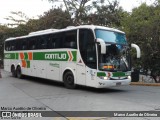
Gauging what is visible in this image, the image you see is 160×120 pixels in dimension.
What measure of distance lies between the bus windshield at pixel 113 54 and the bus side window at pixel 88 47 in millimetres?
327

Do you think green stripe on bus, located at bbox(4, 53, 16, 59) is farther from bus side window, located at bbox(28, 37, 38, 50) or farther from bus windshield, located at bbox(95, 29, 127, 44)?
bus windshield, located at bbox(95, 29, 127, 44)

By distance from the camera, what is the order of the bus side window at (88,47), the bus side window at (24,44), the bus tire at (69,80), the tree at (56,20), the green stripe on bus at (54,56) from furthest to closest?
the tree at (56,20)
the bus side window at (24,44)
the green stripe on bus at (54,56)
the bus tire at (69,80)
the bus side window at (88,47)

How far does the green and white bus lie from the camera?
13484mm

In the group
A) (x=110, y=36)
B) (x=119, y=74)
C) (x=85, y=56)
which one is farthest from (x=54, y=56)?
(x=119, y=74)

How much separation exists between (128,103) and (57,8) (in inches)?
1001

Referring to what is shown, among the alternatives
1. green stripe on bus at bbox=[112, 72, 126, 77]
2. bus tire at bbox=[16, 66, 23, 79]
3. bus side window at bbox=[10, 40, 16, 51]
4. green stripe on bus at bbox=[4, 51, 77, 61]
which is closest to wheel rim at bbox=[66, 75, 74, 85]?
green stripe on bus at bbox=[4, 51, 77, 61]

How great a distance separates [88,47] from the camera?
1398 centimetres

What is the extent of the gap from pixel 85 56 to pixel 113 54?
139cm

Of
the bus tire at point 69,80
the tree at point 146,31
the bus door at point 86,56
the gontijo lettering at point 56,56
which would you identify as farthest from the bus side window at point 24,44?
the tree at point 146,31

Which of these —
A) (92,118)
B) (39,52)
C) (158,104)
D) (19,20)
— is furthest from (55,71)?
(19,20)

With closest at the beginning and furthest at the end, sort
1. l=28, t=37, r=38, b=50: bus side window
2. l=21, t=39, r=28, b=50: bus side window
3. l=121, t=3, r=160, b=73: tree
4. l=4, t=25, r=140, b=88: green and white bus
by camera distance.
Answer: l=4, t=25, r=140, b=88: green and white bus
l=28, t=37, r=38, b=50: bus side window
l=121, t=3, r=160, b=73: tree
l=21, t=39, r=28, b=50: bus side window

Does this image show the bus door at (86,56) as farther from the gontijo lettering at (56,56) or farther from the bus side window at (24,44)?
the bus side window at (24,44)

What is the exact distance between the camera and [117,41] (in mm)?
14227

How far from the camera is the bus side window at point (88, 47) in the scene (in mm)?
13641
